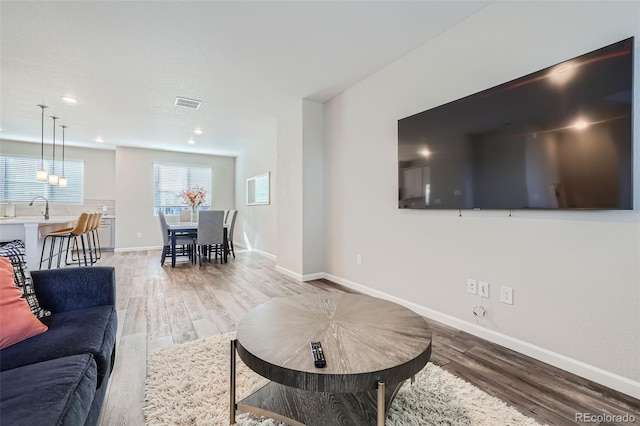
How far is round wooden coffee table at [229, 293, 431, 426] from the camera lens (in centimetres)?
105

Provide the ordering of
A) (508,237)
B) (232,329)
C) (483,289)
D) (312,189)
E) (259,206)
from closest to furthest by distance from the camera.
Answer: (508,237) < (483,289) < (232,329) < (312,189) < (259,206)

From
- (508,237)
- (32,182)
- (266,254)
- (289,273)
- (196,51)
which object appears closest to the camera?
(508,237)

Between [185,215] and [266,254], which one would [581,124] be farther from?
[185,215]

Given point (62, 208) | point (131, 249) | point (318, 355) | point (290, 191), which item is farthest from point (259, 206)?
point (318, 355)

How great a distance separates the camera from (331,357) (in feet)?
3.74

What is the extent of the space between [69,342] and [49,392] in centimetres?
43

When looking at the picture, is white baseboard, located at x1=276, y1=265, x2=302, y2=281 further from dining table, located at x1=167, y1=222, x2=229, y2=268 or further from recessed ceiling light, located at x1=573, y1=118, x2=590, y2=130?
recessed ceiling light, located at x1=573, y1=118, x2=590, y2=130

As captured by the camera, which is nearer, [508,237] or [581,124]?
[581,124]

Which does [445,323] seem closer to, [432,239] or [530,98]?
[432,239]

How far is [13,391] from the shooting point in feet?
2.94

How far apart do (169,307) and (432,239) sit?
9.01ft

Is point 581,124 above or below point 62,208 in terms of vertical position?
above

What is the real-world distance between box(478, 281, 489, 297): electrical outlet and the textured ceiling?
7.11 feet

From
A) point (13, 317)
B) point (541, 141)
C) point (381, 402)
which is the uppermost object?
point (541, 141)
